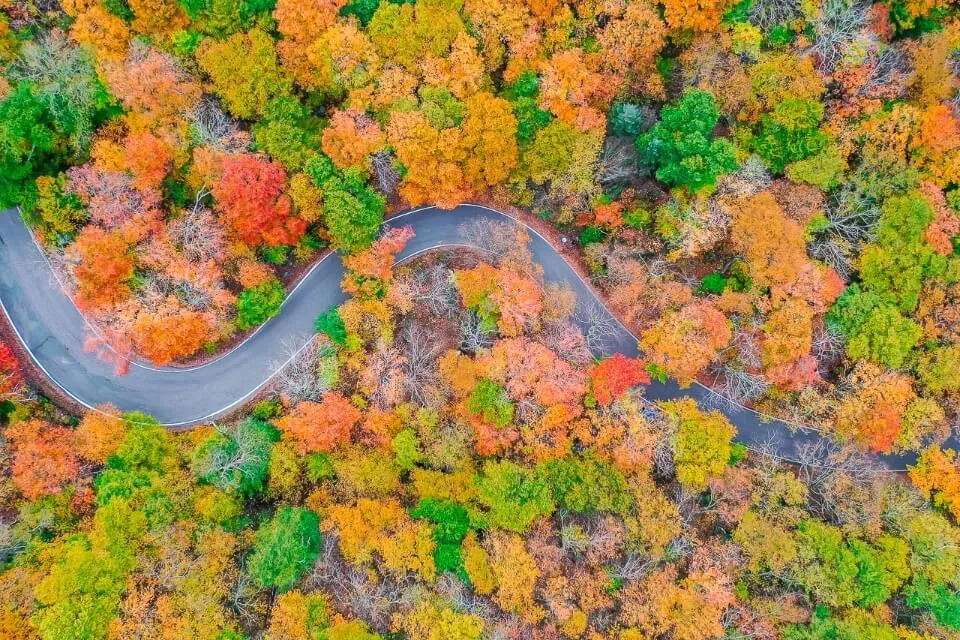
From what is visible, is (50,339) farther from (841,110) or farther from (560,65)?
(841,110)

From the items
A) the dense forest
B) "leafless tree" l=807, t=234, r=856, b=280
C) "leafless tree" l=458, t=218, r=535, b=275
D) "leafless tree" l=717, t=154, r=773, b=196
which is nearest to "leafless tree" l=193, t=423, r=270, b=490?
the dense forest

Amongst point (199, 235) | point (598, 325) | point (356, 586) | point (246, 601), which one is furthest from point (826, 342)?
point (199, 235)

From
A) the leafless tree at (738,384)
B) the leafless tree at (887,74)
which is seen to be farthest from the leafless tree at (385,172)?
the leafless tree at (887,74)

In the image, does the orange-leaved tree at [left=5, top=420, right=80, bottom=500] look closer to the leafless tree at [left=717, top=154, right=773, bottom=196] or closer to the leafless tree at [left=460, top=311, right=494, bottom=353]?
the leafless tree at [left=460, top=311, right=494, bottom=353]

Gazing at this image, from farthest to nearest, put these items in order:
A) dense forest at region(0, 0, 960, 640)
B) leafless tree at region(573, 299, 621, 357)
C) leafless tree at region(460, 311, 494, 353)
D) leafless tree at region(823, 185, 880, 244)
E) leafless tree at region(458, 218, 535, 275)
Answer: leafless tree at region(573, 299, 621, 357), leafless tree at region(458, 218, 535, 275), leafless tree at region(460, 311, 494, 353), leafless tree at region(823, 185, 880, 244), dense forest at region(0, 0, 960, 640)

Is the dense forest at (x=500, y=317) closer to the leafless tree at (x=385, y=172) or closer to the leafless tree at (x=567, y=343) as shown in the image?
the leafless tree at (x=385, y=172)

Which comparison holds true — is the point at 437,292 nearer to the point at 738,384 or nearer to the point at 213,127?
the point at 213,127

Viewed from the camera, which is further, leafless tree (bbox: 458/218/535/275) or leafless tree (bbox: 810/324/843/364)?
leafless tree (bbox: 458/218/535/275)
